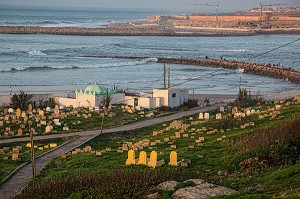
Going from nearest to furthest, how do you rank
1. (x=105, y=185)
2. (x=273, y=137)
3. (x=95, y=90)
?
(x=105, y=185)
(x=273, y=137)
(x=95, y=90)

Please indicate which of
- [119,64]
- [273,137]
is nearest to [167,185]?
[273,137]

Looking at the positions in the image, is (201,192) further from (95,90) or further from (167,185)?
(95,90)

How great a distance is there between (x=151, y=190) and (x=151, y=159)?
16.0 ft

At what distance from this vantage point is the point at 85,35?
130 meters

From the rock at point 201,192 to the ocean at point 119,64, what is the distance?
34.7 m

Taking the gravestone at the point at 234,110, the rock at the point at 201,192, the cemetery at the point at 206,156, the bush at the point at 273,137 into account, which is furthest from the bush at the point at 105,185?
the gravestone at the point at 234,110

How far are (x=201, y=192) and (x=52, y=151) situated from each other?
11.4m

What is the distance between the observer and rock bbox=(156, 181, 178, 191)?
1734 cm

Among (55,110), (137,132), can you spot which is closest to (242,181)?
(137,132)

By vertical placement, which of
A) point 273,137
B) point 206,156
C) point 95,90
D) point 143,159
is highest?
point 273,137

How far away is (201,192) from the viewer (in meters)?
16.8

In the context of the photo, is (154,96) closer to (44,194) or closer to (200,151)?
(200,151)

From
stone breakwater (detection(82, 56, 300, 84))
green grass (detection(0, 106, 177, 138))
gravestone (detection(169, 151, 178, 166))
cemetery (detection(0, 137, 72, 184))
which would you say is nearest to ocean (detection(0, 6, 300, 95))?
stone breakwater (detection(82, 56, 300, 84))

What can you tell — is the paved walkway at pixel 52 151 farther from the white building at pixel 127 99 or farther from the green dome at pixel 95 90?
the green dome at pixel 95 90
